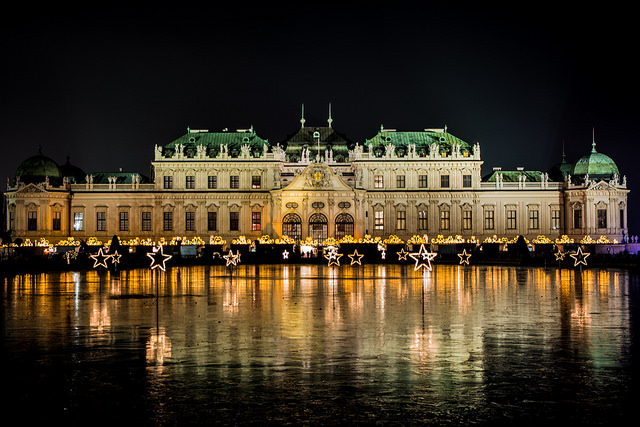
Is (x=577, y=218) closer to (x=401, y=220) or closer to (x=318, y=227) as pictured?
(x=401, y=220)

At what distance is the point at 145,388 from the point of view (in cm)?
1330

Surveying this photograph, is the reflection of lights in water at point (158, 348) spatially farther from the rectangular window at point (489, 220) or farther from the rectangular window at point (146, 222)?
the rectangular window at point (489, 220)

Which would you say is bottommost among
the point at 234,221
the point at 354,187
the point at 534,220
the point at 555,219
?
the point at 534,220

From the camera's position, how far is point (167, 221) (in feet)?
321

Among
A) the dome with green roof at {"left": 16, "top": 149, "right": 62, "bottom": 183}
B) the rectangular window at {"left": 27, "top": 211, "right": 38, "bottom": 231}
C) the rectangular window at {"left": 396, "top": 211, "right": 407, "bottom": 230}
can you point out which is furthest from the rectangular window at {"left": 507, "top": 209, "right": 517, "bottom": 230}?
the rectangular window at {"left": 27, "top": 211, "right": 38, "bottom": 231}

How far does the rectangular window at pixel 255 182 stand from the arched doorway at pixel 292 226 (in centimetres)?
667

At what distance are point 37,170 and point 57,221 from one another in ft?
23.8

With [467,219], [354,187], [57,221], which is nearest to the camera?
[354,187]

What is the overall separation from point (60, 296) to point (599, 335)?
21902 mm

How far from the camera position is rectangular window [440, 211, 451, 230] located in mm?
97125

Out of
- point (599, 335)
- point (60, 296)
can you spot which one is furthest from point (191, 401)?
point (60, 296)

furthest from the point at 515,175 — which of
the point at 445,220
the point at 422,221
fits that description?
the point at 422,221

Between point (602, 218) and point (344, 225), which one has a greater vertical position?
point (602, 218)

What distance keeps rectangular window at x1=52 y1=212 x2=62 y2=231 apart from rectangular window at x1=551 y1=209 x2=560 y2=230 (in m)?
64.8
